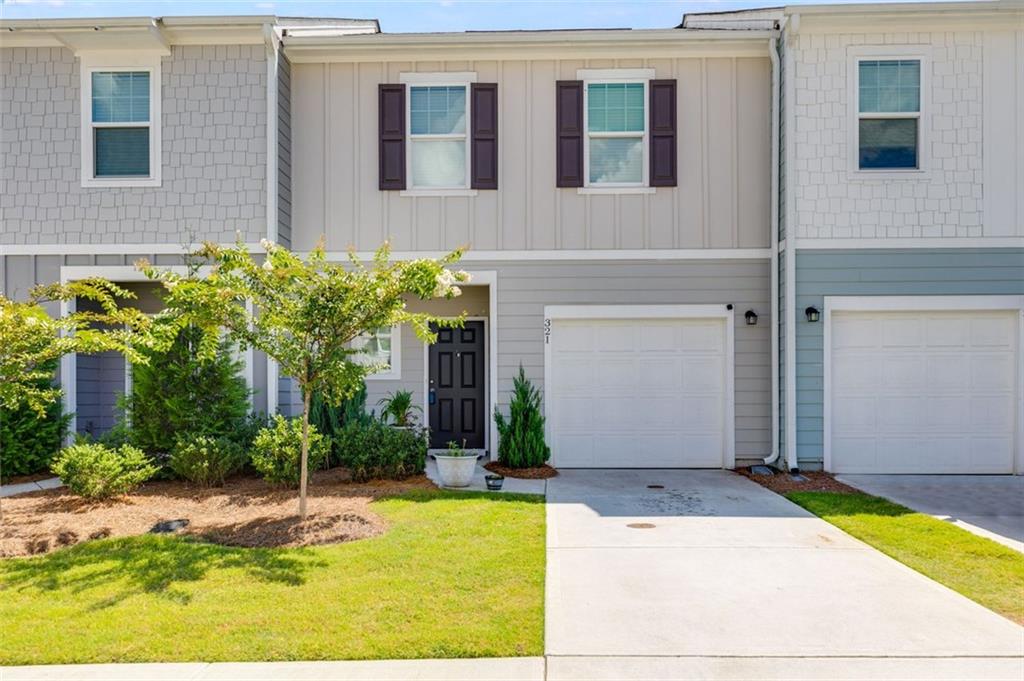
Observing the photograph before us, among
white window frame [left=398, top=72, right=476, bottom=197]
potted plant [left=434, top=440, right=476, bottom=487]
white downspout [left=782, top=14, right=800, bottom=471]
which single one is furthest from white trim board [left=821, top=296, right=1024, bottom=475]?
white window frame [left=398, top=72, right=476, bottom=197]

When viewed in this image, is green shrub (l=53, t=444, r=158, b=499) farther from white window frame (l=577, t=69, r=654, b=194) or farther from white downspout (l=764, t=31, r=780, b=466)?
white downspout (l=764, t=31, r=780, b=466)

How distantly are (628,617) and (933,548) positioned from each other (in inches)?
112

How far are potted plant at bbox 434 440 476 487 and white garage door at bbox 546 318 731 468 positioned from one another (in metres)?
1.93

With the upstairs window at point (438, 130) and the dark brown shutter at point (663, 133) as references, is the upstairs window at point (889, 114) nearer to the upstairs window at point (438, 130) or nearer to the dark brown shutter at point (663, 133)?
the dark brown shutter at point (663, 133)

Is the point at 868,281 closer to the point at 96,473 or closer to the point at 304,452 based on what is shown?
the point at 304,452

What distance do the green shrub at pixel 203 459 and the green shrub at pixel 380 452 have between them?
1.20 m

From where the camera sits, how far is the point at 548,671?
358cm

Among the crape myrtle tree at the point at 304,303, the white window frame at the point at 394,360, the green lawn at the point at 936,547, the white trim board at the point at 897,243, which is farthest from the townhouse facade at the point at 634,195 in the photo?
the crape myrtle tree at the point at 304,303

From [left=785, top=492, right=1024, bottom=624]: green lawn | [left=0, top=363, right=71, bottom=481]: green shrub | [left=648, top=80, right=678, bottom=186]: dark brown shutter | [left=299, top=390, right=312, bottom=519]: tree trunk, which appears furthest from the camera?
[left=648, top=80, right=678, bottom=186]: dark brown shutter

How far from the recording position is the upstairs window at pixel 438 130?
9.65m

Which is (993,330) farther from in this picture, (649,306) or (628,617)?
(628,617)

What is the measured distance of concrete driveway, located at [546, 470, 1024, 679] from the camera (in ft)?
12.0

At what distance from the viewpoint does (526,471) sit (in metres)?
8.92

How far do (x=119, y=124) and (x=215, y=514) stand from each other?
5411mm
